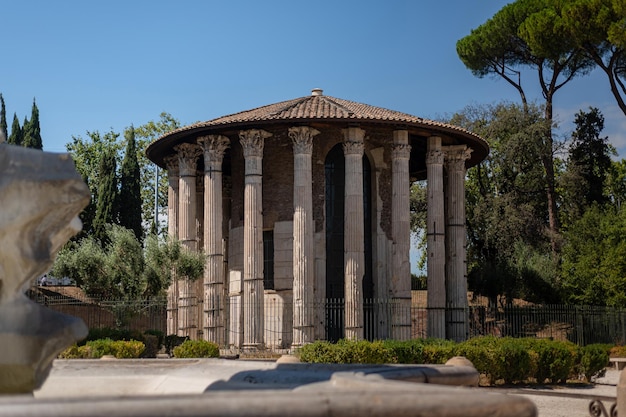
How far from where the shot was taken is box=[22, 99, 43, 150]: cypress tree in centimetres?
4053

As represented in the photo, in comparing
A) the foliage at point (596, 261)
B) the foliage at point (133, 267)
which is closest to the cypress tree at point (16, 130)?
the foliage at point (133, 267)

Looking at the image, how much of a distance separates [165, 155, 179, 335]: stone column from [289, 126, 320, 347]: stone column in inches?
165

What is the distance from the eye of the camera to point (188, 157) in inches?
1138

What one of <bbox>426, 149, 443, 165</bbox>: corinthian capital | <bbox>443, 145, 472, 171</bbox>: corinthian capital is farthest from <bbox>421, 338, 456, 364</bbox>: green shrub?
<bbox>443, 145, 472, 171</bbox>: corinthian capital

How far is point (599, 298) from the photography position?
33969mm

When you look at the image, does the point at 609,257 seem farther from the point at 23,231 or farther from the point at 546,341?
the point at 23,231

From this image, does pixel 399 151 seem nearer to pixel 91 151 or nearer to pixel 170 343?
pixel 170 343

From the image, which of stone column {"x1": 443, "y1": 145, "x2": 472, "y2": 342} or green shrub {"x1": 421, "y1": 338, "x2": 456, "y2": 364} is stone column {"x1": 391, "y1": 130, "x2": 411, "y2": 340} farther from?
green shrub {"x1": 421, "y1": 338, "x2": 456, "y2": 364}

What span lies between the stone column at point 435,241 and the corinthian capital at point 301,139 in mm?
3985

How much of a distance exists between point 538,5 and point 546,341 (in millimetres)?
22864

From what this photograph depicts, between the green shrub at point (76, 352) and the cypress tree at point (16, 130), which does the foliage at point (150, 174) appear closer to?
the cypress tree at point (16, 130)

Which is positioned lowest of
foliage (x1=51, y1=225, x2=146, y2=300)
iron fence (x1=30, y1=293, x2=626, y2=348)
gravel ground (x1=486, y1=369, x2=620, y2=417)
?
gravel ground (x1=486, y1=369, x2=620, y2=417)

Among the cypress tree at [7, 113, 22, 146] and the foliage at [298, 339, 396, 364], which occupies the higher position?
the cypress tree at [7, 113, 22, 146]

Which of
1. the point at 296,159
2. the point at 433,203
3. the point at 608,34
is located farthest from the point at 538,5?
the point at 296,159
